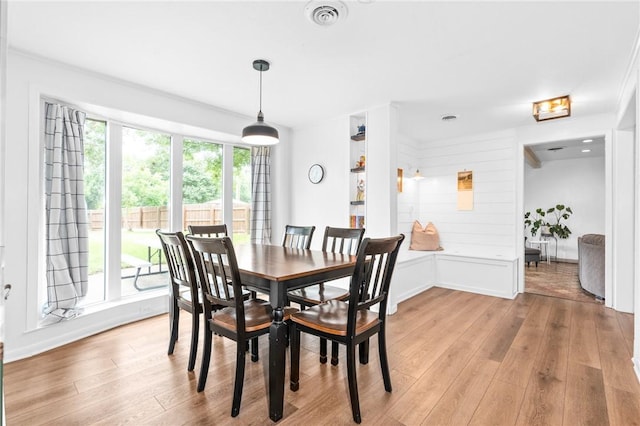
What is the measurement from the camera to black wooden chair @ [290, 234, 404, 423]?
179 cm

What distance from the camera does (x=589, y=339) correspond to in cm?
296

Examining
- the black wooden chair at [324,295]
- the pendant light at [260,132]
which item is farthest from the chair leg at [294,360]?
the pendant light at [260,132]

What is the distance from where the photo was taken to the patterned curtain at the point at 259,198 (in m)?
4.62

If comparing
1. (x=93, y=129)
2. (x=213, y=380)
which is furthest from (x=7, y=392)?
(x=93, y=129)

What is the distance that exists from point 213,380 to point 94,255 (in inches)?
80.1

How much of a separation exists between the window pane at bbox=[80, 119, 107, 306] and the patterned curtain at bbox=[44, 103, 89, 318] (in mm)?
228

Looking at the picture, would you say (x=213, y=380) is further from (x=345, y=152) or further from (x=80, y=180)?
(x=345, y=152)

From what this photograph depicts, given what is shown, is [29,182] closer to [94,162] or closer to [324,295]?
[94,162]

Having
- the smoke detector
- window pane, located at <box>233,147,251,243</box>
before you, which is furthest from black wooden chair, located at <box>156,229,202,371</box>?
window pane, located at <box>233,147,251,243</box>

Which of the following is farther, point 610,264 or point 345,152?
point 345,152

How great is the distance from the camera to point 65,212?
289 centimetres

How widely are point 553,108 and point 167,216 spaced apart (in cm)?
464

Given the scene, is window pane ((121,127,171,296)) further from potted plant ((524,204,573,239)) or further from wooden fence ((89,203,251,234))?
potted plant ((524,204,573,239))

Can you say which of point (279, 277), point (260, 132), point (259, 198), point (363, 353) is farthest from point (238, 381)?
point (259, 198)
